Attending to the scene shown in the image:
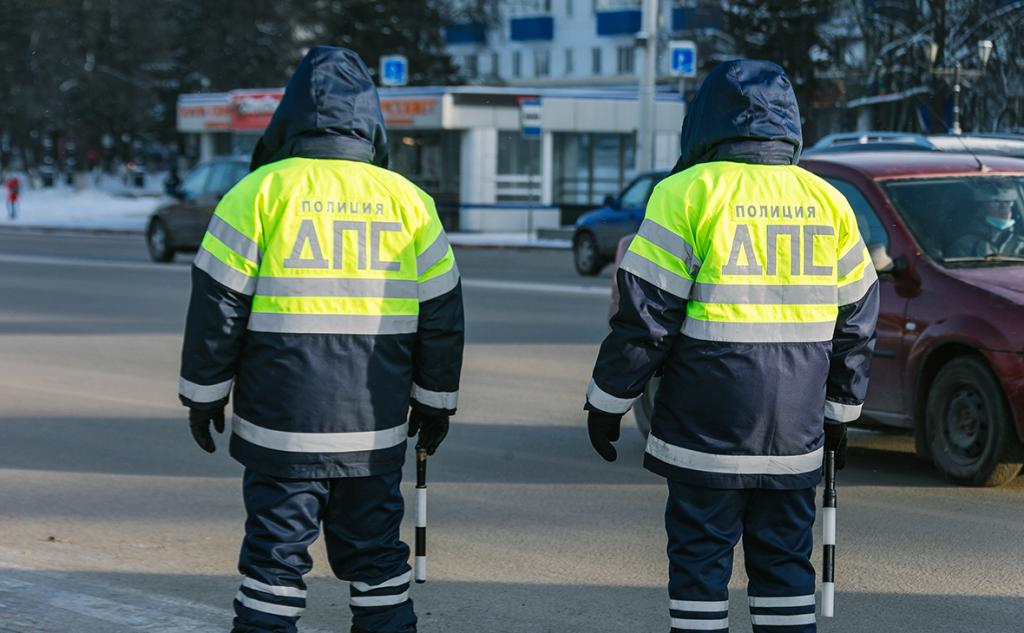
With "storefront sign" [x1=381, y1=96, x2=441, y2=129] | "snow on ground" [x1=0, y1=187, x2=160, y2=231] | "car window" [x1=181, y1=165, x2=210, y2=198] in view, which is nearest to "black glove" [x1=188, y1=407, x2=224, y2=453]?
"car window" [x1=181, y1=165, x2=210, y2=198]

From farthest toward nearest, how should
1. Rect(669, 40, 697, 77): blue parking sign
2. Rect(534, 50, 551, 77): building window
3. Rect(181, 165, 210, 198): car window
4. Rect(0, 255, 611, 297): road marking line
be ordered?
Rect(534, 50, 551, 77): building window
Rect(669, 40, 697, 77): blue parking sign
Rect(181, 165, 210, 198): car window
Rect(0, 255, 611, 297): road marking line

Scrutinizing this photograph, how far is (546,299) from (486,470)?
10.6 metres

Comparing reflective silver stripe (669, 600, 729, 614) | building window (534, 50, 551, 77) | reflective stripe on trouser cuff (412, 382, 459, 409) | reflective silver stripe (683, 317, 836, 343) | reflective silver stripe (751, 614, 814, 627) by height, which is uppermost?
reflective silver stripe (683, 317, 836, 343)

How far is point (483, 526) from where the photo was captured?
7273 mm

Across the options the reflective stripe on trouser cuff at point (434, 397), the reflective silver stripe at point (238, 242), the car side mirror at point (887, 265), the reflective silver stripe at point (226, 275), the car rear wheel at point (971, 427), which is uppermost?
the reflective silver stripe at point (238, 242)

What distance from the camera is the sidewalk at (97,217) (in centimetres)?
3619

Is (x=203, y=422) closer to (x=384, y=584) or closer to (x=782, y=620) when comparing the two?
(x=384, y=584)

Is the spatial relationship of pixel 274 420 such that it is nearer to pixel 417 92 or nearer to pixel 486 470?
pixel 486 470

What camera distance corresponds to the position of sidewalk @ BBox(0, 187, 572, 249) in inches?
1425

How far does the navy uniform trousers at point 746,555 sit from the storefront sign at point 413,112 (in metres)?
36.3

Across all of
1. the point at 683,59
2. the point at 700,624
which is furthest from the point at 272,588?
the point at 683,59

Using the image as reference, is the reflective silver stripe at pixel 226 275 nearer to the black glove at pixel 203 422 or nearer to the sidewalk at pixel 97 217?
the black glove at pixel 203 422

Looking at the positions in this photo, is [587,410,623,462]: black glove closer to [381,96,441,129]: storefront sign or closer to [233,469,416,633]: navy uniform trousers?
[233,469,416,633]: navy uniform trousers

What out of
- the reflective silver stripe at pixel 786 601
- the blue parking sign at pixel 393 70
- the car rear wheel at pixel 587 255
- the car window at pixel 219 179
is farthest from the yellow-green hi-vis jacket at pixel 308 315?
the blue parking sign at pixel 393 70
